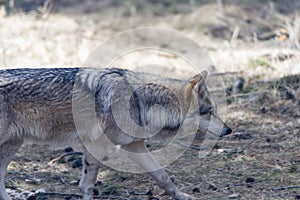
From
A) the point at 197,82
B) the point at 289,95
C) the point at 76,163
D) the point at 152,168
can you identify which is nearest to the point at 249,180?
the point at 152,168

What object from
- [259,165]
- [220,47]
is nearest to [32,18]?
[220,47]

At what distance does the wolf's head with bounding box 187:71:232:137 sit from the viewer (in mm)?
5543

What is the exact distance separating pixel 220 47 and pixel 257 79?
72.6 inches

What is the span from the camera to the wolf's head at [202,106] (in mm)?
5543

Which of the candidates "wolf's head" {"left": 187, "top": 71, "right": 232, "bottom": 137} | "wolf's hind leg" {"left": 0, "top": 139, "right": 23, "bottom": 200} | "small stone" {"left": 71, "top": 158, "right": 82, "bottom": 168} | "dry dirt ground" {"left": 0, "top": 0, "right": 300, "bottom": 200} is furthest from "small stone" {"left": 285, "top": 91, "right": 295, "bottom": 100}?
"wolf's hind leg" {"left": 0, "top": 139, "right": 23, "bottom": 200}

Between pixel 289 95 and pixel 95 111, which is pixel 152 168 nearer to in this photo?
pixel 95 111

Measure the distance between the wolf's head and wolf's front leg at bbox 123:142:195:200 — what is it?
0.51 meters

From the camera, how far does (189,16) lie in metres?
12.3

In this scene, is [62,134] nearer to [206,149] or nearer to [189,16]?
[206,149]

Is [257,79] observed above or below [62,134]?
below

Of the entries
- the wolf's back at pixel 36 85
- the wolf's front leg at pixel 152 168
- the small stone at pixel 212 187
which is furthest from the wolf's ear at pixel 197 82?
the wolf's back at pixel 36 85

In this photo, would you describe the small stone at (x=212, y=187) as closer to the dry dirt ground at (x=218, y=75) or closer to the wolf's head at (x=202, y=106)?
the dry dirt ground at (x=218, y=75)

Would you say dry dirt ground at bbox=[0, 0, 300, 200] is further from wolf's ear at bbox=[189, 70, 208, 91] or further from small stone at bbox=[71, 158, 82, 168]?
wolf's ear at bbox=[189, 70, 208, 91]

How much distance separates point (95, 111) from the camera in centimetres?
532
